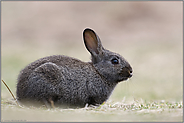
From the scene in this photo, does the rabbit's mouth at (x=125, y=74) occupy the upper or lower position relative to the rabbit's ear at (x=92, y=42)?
lower

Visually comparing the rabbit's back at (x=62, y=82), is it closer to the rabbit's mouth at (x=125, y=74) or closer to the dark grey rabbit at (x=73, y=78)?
the dark grey rabbit at (x=73, y=78)

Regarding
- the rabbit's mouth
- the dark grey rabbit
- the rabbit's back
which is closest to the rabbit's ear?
the dark grey rabbit

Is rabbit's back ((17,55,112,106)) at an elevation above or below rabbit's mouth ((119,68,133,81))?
below

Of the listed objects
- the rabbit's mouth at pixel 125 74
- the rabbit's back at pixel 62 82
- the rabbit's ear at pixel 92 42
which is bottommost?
the rabbit's back at pixel 62 82

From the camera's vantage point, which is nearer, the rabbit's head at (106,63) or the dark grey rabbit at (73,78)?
the dark grey rabbit at (73,78)

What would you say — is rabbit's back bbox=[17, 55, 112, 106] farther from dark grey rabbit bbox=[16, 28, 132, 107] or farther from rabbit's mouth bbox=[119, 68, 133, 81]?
rabbit's mouth bbox=[119, 68, 133, 81]

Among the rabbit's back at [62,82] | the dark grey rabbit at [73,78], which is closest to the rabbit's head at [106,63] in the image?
the dark grey rabbit at [73,78]

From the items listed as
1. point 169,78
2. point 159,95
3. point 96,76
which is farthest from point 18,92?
point 169,78

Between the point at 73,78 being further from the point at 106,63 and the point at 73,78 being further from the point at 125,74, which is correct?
the point at 125,74

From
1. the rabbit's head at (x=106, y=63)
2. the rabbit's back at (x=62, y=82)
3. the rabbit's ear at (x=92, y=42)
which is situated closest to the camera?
the rabbit's back at (x=62, y=82)
